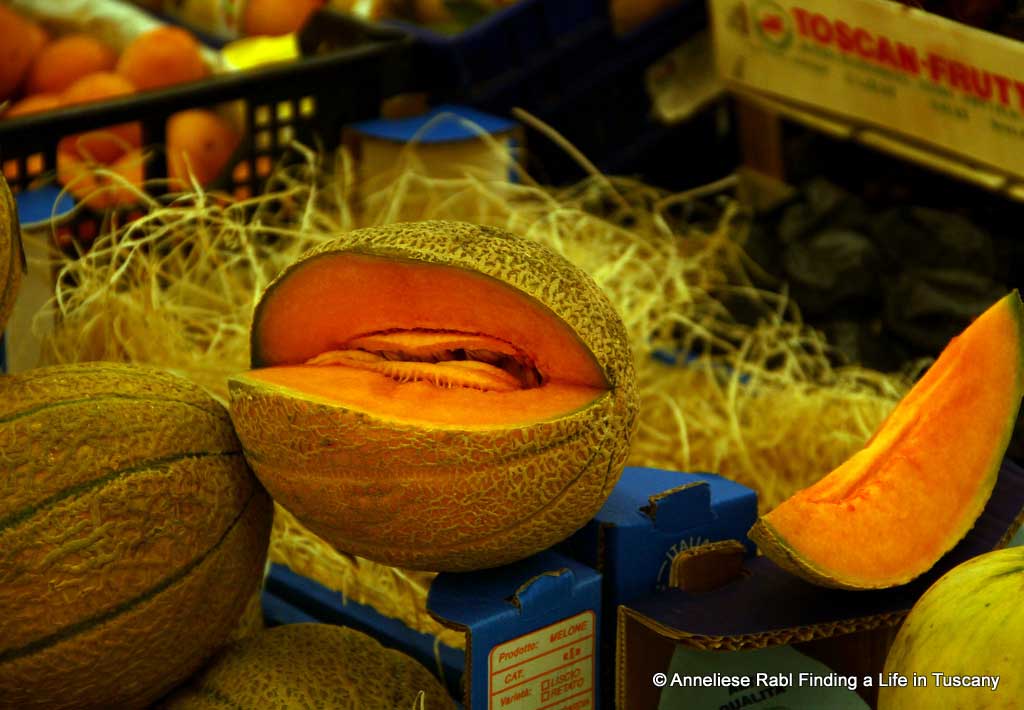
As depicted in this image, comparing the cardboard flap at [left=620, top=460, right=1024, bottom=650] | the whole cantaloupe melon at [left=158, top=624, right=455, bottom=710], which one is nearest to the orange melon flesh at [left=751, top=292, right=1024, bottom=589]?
the cardboard flap at [left=620, top=460, right=1024, bottom=650]

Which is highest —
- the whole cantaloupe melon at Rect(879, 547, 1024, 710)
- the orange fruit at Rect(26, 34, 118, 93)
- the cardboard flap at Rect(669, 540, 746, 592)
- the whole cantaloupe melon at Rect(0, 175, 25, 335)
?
the whole cantaloupe melon at Rect(0, 175, 25, 335)

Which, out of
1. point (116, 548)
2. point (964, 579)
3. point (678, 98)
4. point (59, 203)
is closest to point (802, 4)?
point (678, 98)

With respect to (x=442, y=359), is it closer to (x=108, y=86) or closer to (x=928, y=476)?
(x=928, y=476)

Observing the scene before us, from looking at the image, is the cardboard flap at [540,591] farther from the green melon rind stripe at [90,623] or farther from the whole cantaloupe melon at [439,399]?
the green melon rind stripe at [90,623]

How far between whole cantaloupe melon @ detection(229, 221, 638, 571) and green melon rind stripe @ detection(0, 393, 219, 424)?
6cm

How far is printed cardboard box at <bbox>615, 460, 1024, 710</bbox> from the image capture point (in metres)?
0.98

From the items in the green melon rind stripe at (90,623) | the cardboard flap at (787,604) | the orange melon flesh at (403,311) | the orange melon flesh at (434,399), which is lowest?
the cardboard flap at (787,604)

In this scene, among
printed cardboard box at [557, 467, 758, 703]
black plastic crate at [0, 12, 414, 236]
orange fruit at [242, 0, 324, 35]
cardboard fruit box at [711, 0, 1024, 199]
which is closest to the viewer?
printed cardboard box at [557, 467, 758, 703]

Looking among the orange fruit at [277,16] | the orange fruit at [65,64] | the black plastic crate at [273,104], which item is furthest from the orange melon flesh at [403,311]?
the orange fruit at [277,16]

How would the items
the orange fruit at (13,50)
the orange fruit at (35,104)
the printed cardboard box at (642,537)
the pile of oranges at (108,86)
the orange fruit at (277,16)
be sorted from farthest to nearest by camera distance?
the orange fruit at (277,16), the orange fruit at (13,50), the orange fruit at (35,104), the pile of oranges at (108,86), the printed cardboard box at (642,537)

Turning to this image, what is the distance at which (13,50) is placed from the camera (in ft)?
6.77

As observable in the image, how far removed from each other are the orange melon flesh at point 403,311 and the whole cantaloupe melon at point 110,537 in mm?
111

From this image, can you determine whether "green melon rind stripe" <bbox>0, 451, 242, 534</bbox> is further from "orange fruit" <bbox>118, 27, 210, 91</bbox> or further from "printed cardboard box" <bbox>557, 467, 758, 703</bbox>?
"orange fruit" <bbox>118, 27, 210, 91</bbox>

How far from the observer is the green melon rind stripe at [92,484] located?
93cm
